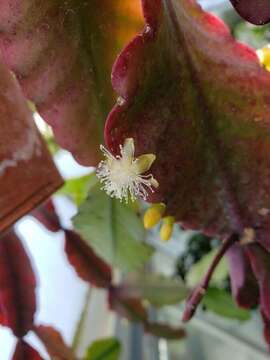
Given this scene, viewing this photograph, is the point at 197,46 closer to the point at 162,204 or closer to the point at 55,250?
the point at 162,204

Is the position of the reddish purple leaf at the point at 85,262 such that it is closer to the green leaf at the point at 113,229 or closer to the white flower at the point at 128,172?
the green leaf at the point at 113,229

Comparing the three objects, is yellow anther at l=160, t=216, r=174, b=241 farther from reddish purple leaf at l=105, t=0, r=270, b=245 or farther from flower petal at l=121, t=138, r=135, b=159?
flower petal at l=121, t=138, r=135, b=159

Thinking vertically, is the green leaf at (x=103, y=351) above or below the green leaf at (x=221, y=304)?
above

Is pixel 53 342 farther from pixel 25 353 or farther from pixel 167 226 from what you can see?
pixel 167 226

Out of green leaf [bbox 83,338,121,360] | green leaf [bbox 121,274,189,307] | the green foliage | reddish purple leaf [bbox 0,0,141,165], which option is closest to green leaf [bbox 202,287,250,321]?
green leaf [bbox 121,274,189,307]

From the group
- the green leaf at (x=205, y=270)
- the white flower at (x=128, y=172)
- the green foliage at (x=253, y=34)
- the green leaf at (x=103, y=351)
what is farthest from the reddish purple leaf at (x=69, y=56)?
the green foliage at (x=253, y=34)
